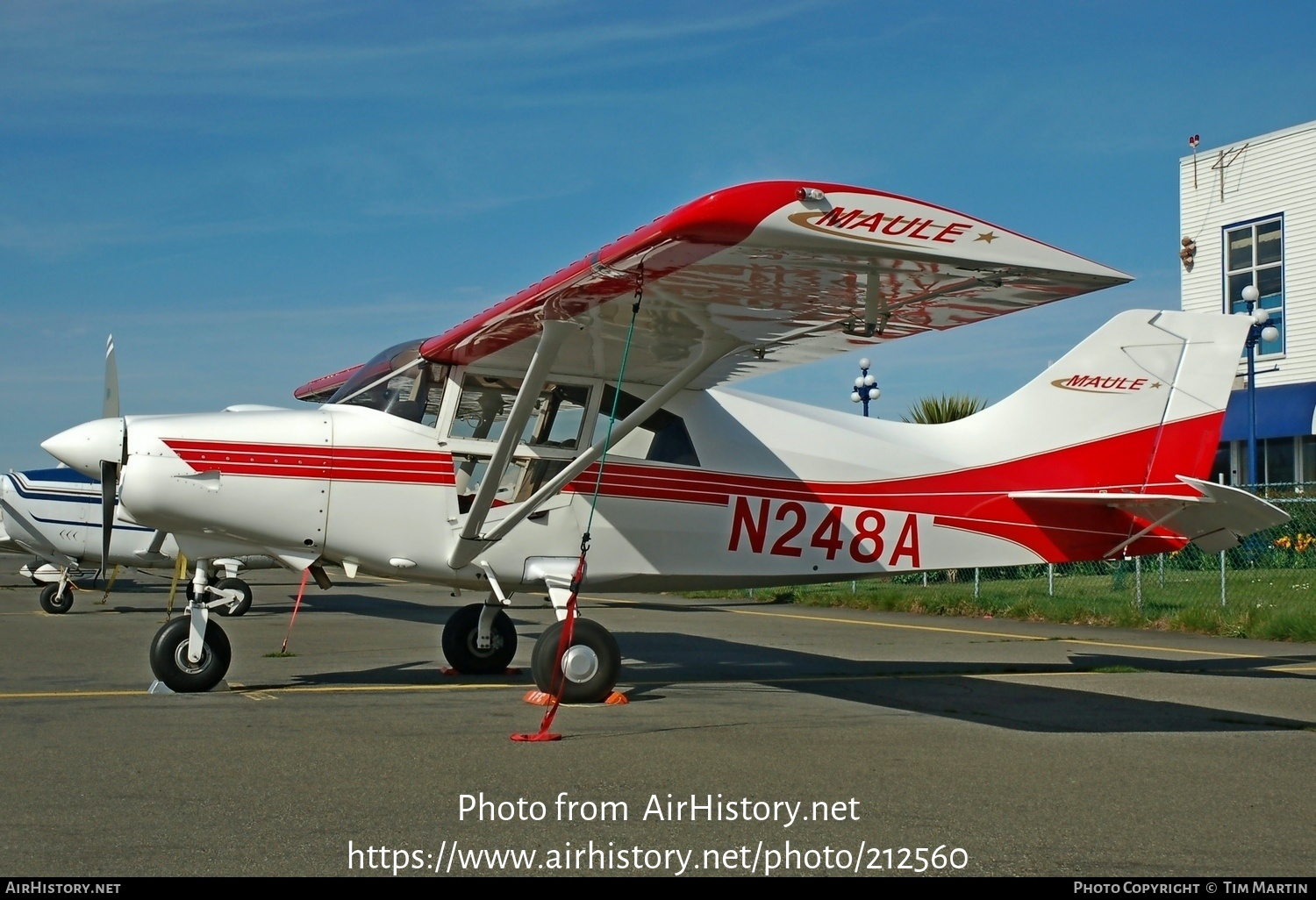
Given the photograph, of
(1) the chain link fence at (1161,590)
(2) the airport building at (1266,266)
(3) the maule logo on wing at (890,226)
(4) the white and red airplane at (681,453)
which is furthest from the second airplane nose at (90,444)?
(2) the airport building at (1266,266)

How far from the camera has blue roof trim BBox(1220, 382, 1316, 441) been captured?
89.5 ft

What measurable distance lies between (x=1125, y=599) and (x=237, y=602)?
502 inches

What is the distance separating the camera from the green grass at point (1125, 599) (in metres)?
13.9

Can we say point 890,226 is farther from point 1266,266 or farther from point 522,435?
point 1266,266

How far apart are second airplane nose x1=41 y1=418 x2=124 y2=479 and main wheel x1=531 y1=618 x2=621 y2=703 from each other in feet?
10.4

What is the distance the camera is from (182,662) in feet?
27.5

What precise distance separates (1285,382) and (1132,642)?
1993cm

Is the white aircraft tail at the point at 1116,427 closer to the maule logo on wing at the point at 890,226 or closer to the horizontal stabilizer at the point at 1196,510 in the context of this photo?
the horizontal stabilizer at the point at 1196,510

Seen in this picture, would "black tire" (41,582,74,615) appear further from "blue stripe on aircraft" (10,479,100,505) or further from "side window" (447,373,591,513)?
"side window" (447,373,591,513)

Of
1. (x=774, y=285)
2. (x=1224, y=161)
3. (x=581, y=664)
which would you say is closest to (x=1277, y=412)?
(x=1224, y=161)
